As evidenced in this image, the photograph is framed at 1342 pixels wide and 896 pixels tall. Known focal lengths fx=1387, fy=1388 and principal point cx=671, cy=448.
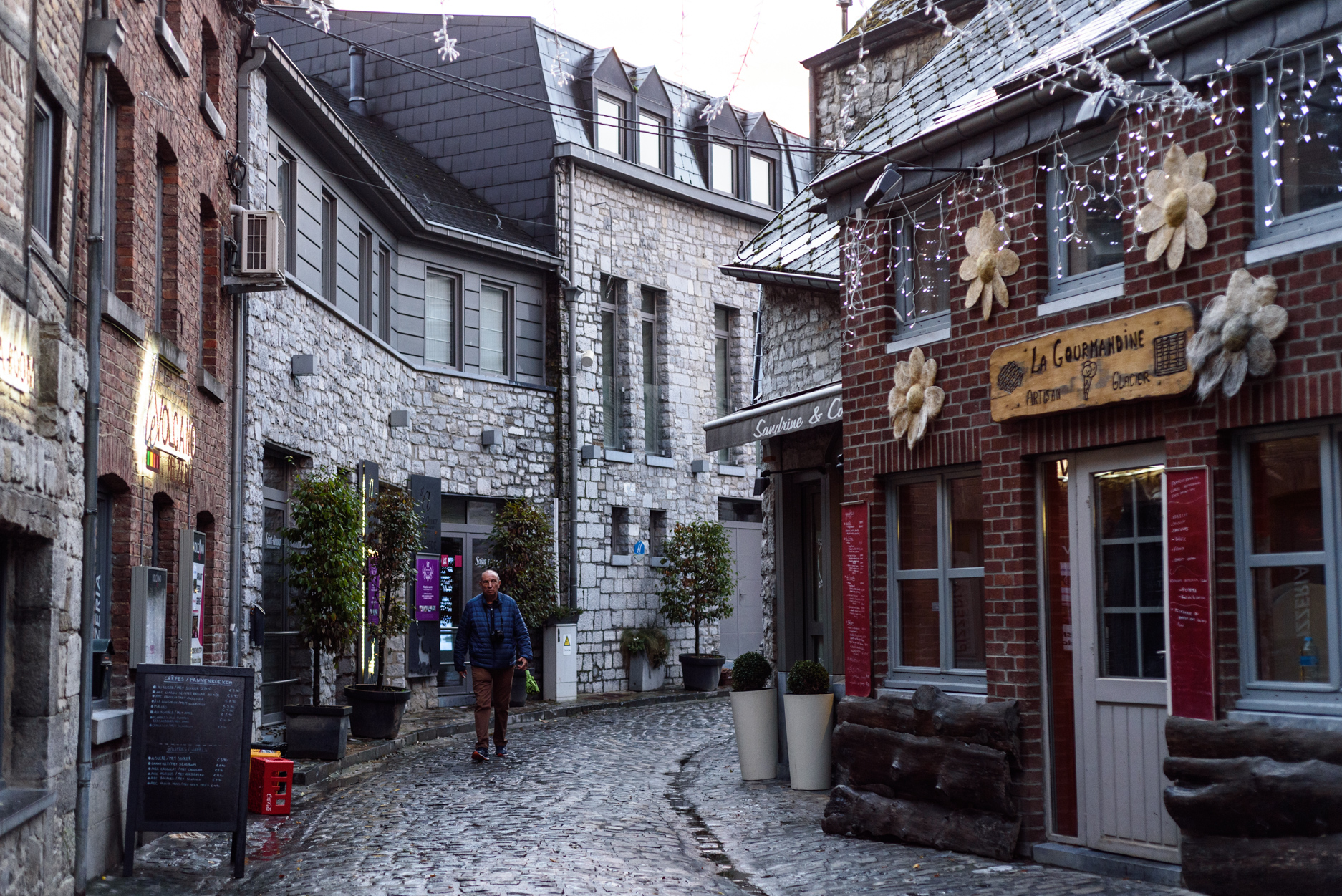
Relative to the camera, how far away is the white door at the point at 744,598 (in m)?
23.1

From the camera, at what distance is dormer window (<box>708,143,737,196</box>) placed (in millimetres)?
23375

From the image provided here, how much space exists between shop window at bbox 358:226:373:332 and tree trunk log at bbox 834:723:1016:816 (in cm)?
992

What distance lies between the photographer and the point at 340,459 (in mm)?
15211

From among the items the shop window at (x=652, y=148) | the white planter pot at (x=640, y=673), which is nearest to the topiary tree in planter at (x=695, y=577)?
the white planter pot at (x=640, y=673)

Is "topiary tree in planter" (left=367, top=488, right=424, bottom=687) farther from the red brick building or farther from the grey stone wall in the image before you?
the red brick building

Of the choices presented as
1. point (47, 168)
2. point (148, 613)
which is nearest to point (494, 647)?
point (148, 613)

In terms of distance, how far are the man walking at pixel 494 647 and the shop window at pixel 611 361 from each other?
851cm

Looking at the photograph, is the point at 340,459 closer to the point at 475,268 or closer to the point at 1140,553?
the point at 475,268

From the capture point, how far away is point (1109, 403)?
6.99 meters

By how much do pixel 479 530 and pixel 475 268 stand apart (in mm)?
3662

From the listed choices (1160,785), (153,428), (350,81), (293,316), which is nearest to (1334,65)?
(1160,785)

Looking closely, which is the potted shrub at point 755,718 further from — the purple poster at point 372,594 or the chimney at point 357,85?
the chimney at point 357,85

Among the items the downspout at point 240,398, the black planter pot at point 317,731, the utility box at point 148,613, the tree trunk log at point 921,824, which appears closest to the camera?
the tree trunk log at point 921,824

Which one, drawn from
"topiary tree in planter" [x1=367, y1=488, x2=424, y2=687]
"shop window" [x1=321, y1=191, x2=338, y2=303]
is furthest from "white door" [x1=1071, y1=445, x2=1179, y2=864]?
"shop window" [x1=321, y1=191, x2=338, y2=303]
